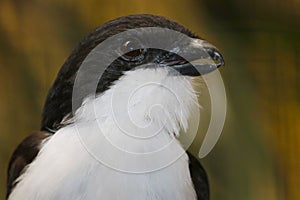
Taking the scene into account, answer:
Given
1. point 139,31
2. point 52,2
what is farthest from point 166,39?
point 52,2

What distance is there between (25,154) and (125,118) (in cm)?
30

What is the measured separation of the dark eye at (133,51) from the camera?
58.2 inches

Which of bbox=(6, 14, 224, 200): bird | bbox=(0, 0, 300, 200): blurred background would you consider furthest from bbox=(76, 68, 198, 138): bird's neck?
bbox=(0, 0, 300, 200): blurred background

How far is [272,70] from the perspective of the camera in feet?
8.14

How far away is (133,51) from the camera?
1.48 metres

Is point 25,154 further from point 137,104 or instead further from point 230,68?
point 230,68

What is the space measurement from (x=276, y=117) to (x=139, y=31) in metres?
1.08

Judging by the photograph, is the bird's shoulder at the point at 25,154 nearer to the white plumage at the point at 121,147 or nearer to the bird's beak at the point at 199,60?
the white plumage at the point at 121,147

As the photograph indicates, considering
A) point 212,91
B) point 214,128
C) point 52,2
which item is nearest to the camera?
point 212,91

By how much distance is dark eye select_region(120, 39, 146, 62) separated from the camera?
58.2 inches

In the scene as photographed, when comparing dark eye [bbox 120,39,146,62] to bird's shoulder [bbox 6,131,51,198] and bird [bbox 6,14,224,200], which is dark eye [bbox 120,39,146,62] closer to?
bird [bbox 6,14,224,200]

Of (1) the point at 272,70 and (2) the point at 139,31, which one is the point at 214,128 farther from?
(1) the point at 272,70

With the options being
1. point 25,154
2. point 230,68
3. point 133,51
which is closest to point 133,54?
point 133,51

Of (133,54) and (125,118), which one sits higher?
(133,54)
